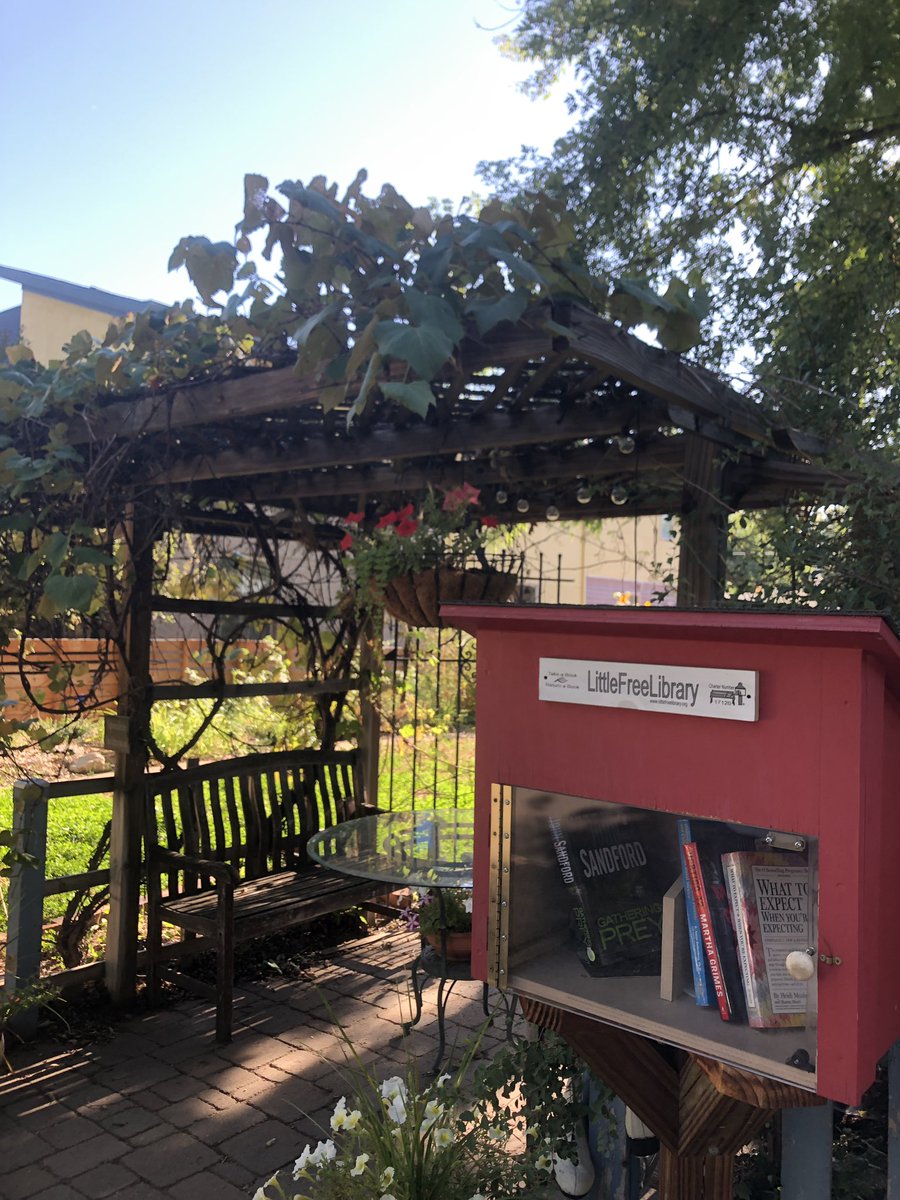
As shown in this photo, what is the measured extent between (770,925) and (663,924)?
0.18 meters

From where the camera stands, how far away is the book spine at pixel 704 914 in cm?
145

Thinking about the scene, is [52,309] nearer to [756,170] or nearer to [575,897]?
[756,170]

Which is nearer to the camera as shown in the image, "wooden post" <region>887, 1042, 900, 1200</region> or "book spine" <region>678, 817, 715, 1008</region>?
"book spine" <region>678, 817, 715, 1008</region>

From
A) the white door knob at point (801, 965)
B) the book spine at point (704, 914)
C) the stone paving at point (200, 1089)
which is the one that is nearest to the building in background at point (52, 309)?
the stone paving at point (200, 1089)

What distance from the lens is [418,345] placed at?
6.66 ft

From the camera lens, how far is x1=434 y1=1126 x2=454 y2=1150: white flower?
1.91m

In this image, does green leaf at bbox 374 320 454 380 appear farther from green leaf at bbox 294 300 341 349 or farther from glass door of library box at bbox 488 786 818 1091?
glass door of library box at bbox 488 786 818 1091

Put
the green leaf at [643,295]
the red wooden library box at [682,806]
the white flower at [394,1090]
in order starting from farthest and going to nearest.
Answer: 1. the green leaf at [643,295]
2. the white flower at [394,1090]
3. the red wooden library box at [682,806]

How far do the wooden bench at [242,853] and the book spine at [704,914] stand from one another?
281 centimetres

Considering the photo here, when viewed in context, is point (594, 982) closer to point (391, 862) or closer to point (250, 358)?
point (391, 862)

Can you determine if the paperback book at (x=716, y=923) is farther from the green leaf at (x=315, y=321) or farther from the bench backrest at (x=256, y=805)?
the bench backrest at (x=256, y=805)

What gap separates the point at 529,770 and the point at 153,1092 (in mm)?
2622

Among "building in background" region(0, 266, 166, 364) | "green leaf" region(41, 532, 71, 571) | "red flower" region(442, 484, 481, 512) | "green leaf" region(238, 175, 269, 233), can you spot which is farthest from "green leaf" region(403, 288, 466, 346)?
"building in background" region(0, 266, 166, 364)

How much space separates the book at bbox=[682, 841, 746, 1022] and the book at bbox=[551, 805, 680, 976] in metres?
0.20
